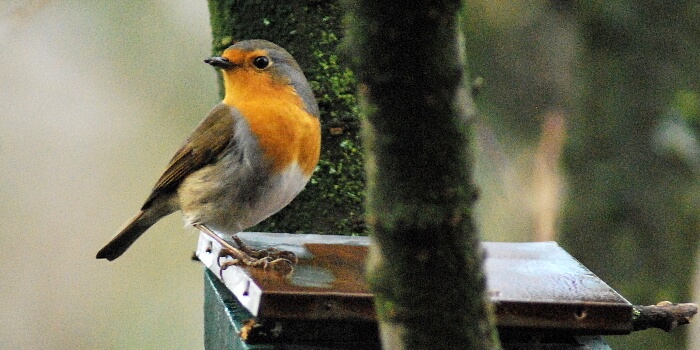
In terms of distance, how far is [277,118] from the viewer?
134 inches

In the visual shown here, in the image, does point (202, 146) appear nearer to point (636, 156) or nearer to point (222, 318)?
point (222, 318)

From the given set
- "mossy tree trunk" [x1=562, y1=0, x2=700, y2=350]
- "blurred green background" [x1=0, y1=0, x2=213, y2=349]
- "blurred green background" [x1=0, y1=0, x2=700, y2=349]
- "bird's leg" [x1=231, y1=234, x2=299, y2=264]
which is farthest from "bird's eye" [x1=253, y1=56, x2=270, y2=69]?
"blurred green background" [x1=0, y1=0, x2=213, y2=349]

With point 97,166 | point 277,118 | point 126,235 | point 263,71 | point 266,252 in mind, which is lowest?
point 97,166

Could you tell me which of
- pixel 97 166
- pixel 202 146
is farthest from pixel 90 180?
pixel 202 146

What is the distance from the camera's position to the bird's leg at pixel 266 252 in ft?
8.83

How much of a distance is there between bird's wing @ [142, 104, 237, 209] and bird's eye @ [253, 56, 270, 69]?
0.20 meters

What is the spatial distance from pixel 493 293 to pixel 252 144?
54.0 inches

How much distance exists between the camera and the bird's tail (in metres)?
4.04

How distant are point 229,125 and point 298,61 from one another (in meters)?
0.39

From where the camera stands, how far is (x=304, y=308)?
7.17 feet

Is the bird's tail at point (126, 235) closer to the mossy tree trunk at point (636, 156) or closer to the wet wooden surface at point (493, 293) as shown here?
the wet wooden surface at point (493, 293)

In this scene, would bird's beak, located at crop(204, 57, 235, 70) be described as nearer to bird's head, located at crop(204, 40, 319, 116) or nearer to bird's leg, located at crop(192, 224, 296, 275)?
bird's head, located at crop(204, 40, 319, 116)

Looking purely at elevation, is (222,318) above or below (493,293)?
below

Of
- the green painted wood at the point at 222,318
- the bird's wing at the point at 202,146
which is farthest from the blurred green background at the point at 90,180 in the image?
the green painted wood at the point at 222,318
